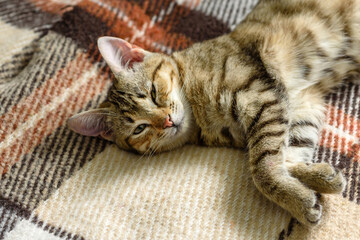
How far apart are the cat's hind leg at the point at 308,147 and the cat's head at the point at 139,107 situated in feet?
1.56

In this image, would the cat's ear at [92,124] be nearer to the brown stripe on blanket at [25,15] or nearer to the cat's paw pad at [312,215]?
the brown stripe on blanket at [25,15]

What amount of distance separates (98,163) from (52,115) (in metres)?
0.33

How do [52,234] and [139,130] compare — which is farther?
[139,130]

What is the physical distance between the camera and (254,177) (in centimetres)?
137

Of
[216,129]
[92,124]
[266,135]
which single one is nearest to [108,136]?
[92,124]

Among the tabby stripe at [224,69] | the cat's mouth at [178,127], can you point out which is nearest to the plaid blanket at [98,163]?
the cat's mouth at [178,127]

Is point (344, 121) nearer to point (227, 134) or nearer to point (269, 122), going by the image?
point (269, 122)

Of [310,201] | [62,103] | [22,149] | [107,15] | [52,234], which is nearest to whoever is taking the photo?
[310,201]

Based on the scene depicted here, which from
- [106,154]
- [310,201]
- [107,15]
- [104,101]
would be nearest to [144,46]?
[107,15]

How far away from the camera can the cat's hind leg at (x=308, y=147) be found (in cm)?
127

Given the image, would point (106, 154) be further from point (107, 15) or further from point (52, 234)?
point (107, 15)

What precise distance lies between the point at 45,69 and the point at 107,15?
484 millimetres

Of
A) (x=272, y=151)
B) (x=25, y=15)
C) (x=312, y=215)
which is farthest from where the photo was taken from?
(x=25, y=15)

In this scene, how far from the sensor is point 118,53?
5.33ft
